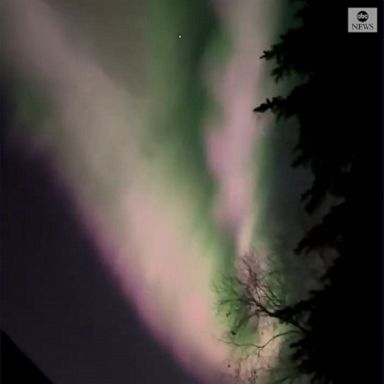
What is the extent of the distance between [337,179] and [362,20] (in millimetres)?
243

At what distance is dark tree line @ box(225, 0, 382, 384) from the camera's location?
3.11 feet

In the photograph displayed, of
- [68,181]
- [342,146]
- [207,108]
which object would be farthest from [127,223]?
[342,146]

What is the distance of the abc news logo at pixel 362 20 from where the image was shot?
958 millimetres

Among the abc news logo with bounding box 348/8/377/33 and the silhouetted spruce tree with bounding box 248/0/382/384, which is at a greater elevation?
the abc news logo with bounding box 348/8/377/33

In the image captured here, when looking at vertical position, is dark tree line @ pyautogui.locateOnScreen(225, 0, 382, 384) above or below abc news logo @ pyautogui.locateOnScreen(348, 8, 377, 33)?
below

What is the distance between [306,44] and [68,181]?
430mm

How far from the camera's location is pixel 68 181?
1.00 meters

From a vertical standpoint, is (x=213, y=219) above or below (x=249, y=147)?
below

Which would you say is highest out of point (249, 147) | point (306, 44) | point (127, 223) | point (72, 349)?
point (306, 44)

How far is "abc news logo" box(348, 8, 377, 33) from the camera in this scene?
958 mm

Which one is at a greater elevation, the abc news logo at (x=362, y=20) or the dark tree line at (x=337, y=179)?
the abc news logo at (x=362, y=20)

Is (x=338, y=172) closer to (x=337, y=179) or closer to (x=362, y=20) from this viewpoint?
(x=337, y=179)

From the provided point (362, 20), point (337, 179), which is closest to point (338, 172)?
point (337, 179)

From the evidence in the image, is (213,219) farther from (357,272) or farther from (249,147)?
(357,272)
